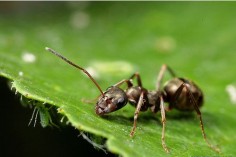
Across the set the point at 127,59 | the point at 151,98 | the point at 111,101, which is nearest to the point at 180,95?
the point at 151,98

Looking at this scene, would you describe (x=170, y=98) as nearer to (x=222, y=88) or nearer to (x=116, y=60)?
(x=222, y=88)

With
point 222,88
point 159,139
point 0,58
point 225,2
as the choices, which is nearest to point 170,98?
point 159,139

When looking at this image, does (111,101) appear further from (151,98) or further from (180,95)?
(180,95)

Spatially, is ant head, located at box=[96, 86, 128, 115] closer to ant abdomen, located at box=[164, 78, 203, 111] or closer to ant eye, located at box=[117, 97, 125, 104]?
ant eye, located at box=[117, 97, 125, 104]

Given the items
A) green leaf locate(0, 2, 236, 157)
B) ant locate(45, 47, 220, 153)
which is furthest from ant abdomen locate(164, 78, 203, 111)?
green leaf locate(0, 2, 236, 157)

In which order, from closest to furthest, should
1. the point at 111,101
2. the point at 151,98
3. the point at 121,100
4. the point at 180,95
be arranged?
the point at 111,101, the point at 121,100, the point at 151,98, the point at 180,95

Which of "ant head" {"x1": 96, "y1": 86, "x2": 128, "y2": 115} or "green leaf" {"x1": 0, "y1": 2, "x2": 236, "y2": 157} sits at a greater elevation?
"green leaf" {"x1": 0, "y1": 2, "x2": 236, "y2": 157}

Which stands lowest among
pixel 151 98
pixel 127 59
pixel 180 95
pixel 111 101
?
pixel 111 101
